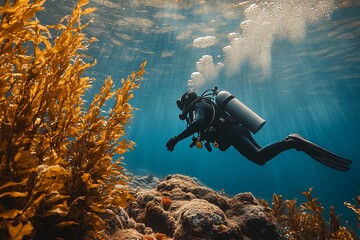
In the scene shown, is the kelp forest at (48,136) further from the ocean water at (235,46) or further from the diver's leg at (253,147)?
the ocean water at (235,46)

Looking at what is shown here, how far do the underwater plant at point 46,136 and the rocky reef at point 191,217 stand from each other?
80 centimetres

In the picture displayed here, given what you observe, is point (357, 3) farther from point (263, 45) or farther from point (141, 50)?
point (141, 50)

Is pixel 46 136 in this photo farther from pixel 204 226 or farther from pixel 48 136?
pixel 204 226

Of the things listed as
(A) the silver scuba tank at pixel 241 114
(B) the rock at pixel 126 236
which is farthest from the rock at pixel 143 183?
(B) the rock at pixel 126 236

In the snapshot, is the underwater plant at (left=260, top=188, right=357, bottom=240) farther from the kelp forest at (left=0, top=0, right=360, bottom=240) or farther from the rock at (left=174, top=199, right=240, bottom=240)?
the kelp forest at (left=0, top=0, right=360, bottom=240)

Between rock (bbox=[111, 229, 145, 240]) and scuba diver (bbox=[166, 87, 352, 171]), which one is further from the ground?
scuba diver (bbox=[166, 87, 352, 171])

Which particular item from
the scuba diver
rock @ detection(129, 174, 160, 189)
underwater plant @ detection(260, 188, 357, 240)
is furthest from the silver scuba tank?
rock @ detection(129, 174, 160, 189)

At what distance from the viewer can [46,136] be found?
247cm

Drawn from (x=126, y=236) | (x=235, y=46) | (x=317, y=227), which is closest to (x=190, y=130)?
(x=126, y=236)

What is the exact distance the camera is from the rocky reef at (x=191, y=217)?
3.59 metres

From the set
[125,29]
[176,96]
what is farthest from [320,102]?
[125,29]

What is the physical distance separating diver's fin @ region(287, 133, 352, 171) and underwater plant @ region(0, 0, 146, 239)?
163 inches

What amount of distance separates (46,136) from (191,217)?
2.34 meters

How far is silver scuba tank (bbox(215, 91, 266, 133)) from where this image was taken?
20.1 feet
